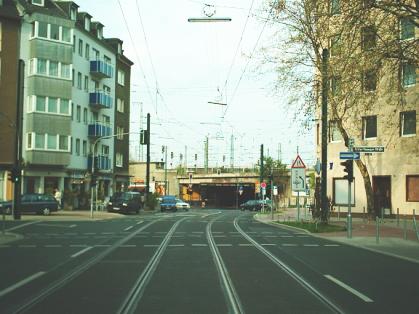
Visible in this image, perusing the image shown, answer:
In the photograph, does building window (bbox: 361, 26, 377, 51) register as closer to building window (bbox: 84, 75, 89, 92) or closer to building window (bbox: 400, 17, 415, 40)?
building window (bbox: 400, 17, 415, 40)

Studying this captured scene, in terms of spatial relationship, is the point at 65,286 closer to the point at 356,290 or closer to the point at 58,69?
the point at 356,290

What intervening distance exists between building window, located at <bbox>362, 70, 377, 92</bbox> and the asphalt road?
5260 millimetres

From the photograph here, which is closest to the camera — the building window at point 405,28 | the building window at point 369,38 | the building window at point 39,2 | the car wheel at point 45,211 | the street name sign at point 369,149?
the building window at point 369,38

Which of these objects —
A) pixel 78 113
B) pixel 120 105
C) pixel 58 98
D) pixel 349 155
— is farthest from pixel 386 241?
pixel 120 105

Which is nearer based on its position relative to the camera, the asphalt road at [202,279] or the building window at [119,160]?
the asphalt road at [202,279]

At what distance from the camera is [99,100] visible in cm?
5762

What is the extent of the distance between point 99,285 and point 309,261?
605cm

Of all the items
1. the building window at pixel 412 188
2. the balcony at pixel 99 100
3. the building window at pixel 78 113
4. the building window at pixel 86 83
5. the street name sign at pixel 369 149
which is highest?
the building window at pixel 86 83

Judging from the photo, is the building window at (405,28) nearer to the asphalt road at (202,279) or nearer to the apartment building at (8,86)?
the asphalt road at (202,279)

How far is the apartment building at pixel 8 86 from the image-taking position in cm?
4619

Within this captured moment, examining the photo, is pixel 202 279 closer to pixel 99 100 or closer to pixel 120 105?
pixel 99 100

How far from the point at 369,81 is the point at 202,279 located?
10399 millimetres

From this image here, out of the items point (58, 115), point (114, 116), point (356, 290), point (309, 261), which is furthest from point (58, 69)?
point (356, 290)

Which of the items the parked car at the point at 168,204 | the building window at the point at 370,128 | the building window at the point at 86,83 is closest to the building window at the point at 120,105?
the building window at the point at 86,83
